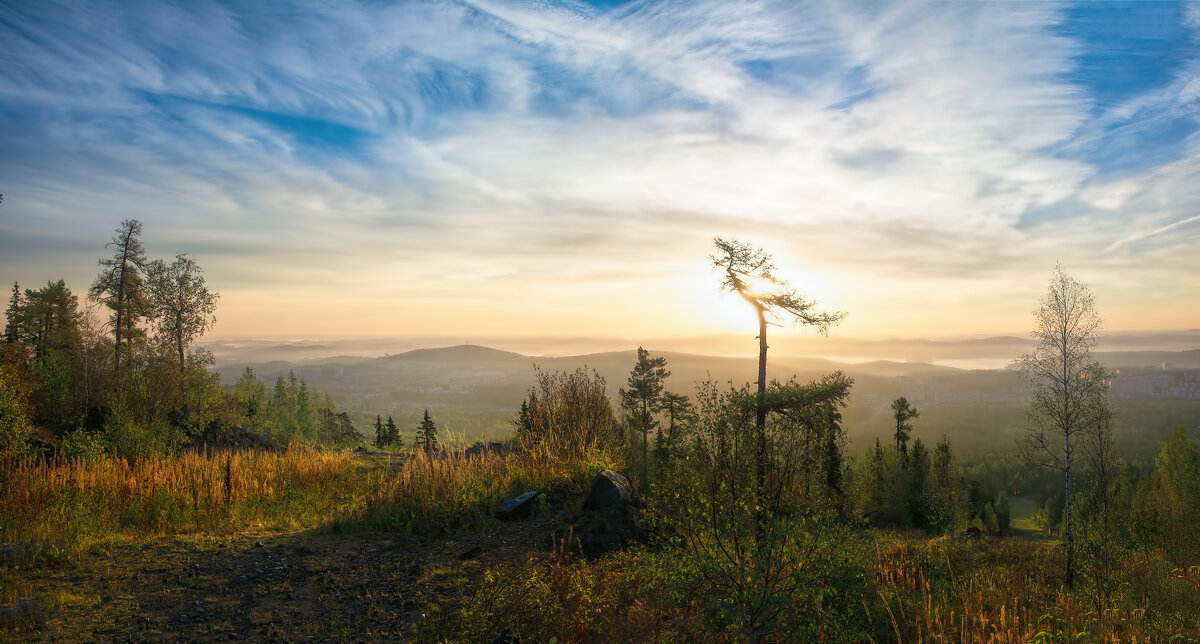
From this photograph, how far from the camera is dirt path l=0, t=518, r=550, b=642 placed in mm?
5672

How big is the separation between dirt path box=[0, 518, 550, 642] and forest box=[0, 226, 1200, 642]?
0.04m

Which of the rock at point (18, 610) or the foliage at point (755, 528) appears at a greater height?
the foliage at point (755, 528)

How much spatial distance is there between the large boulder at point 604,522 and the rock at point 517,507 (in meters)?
1.25

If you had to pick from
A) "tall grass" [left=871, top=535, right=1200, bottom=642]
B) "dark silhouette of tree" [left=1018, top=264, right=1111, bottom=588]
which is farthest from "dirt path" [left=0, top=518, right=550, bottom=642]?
"dark silhouette of tree" [left=1018, top=264, right=1111, bottom=588]

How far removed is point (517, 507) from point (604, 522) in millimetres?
2040

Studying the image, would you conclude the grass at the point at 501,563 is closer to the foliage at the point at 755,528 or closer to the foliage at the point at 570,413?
the foliage at the point at 755,528

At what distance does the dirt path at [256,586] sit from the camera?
5672 mm

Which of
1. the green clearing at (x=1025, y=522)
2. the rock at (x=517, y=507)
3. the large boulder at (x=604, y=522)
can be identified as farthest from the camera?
the green clearing at (x=1025, y=522)

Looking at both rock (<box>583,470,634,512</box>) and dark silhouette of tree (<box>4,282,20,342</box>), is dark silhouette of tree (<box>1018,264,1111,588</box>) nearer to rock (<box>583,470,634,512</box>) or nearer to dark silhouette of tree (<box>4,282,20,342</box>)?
rock (<box>583,470,634,512</box>)

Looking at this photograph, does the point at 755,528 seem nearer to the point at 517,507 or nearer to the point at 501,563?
the point at 501,563

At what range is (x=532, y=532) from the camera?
9227 mm

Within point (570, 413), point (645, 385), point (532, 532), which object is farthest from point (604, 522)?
point (645, 385)

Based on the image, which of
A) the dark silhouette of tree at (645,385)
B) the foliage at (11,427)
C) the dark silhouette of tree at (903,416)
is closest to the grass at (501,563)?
the foliage at (11,427)

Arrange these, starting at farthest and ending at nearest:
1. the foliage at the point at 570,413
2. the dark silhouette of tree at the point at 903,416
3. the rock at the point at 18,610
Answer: the dark silhouette of tree at the point at 903,416 → the foliage at the point at 570,413 → the rock at the point at 18,610
